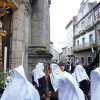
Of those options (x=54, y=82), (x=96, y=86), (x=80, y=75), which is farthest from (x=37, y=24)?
(x=96, y=86)

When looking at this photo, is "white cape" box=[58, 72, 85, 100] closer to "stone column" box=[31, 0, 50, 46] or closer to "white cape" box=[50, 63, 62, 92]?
"white cape" box=[50, 63, 62, 92]

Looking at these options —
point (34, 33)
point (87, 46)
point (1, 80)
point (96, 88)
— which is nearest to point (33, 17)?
point (34, 33)

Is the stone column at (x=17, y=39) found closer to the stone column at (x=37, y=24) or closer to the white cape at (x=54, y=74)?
the white cape at (x=54, y=74)

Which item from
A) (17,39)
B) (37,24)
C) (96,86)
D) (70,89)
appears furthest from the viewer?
(37,24)

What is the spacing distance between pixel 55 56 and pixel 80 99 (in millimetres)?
68028

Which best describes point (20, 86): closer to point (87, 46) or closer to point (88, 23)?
point (87, 46)

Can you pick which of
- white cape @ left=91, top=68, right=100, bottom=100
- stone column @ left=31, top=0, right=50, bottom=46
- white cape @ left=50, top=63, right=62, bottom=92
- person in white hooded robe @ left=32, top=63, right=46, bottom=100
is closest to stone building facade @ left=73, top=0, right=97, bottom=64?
stone column @ left=31, top=0, right=50, bottom=46

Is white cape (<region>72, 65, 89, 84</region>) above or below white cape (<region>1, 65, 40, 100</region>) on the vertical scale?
below

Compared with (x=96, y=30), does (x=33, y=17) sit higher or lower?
lower

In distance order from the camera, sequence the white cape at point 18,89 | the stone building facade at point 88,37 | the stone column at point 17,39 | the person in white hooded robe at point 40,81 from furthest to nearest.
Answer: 1. the stone building facade at point 88,37
2. the stone column at point 17,39
3. the person in white hooded robe at point 40,81
4. the white cape at point 18,89

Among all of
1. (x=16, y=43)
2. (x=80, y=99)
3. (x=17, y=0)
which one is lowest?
(x=80, y=99)

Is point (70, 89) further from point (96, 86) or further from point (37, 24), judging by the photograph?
point (37, 24)

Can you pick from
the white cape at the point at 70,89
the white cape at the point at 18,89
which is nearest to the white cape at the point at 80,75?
the white cape at the point at 70,89

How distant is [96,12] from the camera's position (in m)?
25.0
